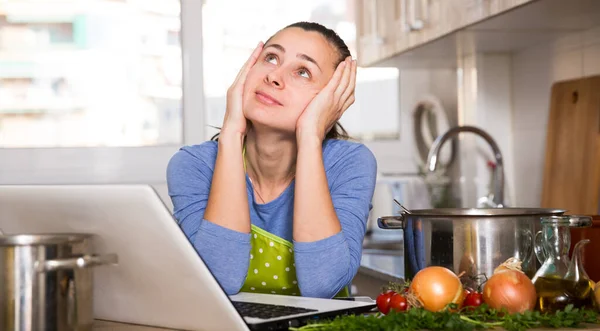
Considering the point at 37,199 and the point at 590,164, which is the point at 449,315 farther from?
the point at 590,164

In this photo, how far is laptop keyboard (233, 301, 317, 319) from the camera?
1.00 metres

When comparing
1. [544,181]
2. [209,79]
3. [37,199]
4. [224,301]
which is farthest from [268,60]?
[209,79]

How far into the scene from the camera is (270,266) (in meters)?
1.51

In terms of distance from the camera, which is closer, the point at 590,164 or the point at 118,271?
the point at 118,271

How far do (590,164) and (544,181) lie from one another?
351 millimetres

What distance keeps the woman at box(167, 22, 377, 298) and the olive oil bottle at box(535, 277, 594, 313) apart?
0.37m

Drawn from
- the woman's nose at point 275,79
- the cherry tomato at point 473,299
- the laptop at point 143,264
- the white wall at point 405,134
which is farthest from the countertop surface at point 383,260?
the laptop at point 143,264

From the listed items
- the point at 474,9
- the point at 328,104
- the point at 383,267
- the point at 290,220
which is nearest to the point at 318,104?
the point at 328,104

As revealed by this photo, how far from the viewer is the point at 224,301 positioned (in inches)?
36.2

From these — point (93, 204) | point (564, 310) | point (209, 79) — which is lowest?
point (564, 310)

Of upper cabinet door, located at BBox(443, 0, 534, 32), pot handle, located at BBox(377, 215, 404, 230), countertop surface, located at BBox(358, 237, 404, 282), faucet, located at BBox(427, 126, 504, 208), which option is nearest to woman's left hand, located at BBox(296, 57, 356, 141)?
pot handle, located at BBox(377, 215, 404, 230)

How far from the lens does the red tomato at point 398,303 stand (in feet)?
3.47

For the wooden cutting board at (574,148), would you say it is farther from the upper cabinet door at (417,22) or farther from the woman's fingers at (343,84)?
the woman's fingers at (343,84)

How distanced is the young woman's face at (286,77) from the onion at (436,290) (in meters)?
0.55
